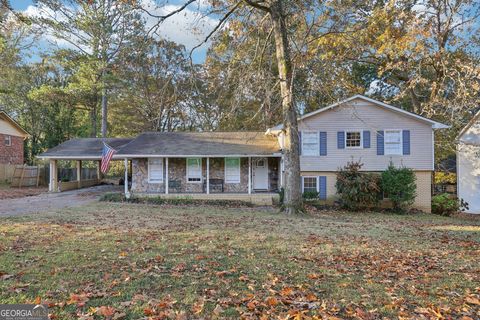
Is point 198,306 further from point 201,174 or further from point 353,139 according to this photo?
point 353,139

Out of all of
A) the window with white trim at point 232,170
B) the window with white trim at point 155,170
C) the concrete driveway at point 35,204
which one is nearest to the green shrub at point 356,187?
the window with white trim at point 232,170

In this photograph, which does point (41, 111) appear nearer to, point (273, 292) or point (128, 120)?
point (128, 120)

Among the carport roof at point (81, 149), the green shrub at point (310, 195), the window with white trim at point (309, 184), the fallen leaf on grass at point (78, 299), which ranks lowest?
the green shrub at point (310, 195)

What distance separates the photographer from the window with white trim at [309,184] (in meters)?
17.8

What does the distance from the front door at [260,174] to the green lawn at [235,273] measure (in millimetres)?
11022

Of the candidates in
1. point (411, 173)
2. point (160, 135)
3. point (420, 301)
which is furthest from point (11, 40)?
point (411, 173)

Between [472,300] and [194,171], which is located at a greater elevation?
[194,171]

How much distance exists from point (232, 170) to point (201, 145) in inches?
90.9

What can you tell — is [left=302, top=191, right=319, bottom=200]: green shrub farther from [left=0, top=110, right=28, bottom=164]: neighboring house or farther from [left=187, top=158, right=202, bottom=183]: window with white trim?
[left=0, top=110, right=28, bottom=164]: neighboring house

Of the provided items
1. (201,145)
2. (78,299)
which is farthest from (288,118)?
(78,299)

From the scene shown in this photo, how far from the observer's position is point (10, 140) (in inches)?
Answer: 1060

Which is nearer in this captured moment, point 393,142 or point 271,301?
point 271,301

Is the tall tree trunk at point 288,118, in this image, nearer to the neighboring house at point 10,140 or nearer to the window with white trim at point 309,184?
the window with white trim at point 309,184

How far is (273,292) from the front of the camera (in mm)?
3977
